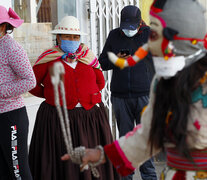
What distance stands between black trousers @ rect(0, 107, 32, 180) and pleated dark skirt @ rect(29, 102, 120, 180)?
0.37 metres

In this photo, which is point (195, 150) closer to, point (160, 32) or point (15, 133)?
point (160, 32)

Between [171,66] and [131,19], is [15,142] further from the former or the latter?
[171,66]

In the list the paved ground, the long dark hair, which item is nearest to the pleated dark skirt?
the paved ground

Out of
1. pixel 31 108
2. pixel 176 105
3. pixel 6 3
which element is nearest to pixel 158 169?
pixel 31 108

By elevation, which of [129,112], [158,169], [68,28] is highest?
[68,28]

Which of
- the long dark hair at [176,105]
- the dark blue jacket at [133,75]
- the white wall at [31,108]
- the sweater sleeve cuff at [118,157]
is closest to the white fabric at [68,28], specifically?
the dark blue jacket at [133,75]

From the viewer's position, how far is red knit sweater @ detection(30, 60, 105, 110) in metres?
3.92

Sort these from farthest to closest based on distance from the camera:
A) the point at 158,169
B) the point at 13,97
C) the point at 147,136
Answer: the point at 158,169 → the point at 13,97 → the point at 147,136

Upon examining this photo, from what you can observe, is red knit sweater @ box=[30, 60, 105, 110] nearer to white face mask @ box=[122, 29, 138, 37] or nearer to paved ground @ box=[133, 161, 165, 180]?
white face mask @ box=[122, 29, 138, 37]

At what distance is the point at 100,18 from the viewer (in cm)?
586

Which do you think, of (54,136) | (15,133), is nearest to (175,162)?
(15,133)

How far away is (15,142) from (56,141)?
0.52 m

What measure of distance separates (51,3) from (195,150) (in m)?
4.34

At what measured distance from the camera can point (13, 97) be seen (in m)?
3.54
